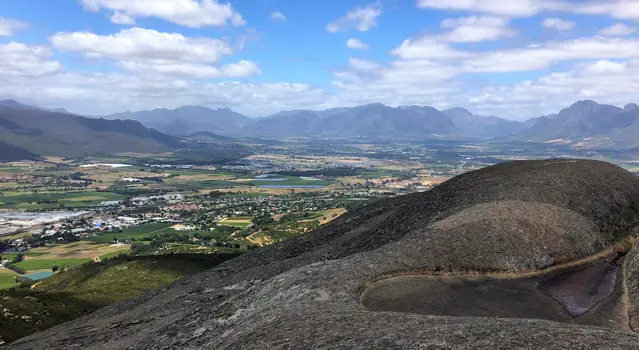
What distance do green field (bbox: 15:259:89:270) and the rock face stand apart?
92417 mm

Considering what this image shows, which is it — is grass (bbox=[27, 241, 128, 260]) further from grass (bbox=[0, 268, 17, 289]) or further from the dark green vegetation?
the dark green vegetation

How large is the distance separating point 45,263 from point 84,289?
61.0 meters

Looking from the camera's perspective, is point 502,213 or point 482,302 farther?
point 502,213

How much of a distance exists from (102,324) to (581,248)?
121ft

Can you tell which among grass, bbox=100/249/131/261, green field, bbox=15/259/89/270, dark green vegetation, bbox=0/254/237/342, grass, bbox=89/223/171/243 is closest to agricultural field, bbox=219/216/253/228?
grass, bbox=89/223/171/243

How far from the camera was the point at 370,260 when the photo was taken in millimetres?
29406

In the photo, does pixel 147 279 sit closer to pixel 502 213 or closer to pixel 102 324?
pixel 102 324

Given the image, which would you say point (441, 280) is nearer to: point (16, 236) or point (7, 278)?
point (7, 278)

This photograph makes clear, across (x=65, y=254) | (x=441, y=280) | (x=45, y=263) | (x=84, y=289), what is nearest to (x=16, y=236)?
(x=65, y=254)

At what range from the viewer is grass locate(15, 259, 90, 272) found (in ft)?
395

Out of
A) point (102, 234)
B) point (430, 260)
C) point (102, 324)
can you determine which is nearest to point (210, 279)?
point (102, 324)

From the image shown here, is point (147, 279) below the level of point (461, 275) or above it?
below

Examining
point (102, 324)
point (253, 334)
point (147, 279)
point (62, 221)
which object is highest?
point (253, 334)

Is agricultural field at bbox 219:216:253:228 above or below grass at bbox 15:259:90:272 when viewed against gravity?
above
